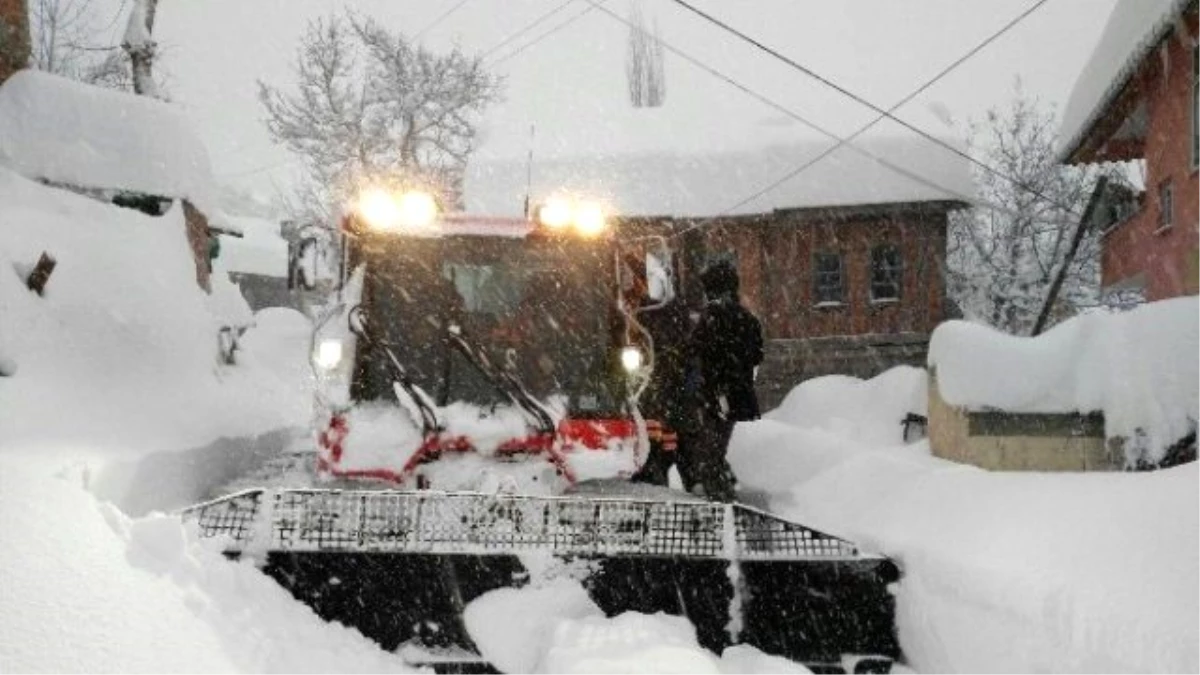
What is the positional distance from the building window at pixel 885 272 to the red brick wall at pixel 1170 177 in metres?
8.01

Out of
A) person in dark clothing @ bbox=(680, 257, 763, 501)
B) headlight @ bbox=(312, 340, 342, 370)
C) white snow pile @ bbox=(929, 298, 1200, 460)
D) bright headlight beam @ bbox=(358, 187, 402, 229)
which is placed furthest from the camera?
white snow pile @ bbox=(929, 298, 1200, 460)

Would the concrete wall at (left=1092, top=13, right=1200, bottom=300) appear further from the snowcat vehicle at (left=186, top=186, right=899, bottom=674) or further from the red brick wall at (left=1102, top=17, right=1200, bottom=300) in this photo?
the snowcat vehicle at (left=186, top=186, right=899, bottom=674)

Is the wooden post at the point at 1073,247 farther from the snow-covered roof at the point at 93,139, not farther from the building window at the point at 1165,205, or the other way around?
the snow-covered roof at the point at 93,139

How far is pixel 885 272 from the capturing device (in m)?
24.6

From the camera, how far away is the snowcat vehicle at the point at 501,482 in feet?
15.4

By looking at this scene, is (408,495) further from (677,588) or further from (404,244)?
(404,244)

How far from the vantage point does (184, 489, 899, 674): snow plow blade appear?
4652 millimetres

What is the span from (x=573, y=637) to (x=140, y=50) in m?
17.1

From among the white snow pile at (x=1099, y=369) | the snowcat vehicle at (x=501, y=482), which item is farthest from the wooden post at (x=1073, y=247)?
the snowcat vehicle at (x=501, y=482)

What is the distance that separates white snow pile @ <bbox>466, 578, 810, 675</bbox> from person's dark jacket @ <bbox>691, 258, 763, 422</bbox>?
2892mm

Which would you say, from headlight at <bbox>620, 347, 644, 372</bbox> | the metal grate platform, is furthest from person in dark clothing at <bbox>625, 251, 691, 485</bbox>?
Result: the metal grate platform

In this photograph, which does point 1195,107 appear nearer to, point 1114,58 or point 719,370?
point 1114,58

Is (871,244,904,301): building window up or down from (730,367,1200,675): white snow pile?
up

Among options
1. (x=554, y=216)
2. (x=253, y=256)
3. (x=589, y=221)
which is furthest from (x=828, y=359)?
(x=253, y=256)
